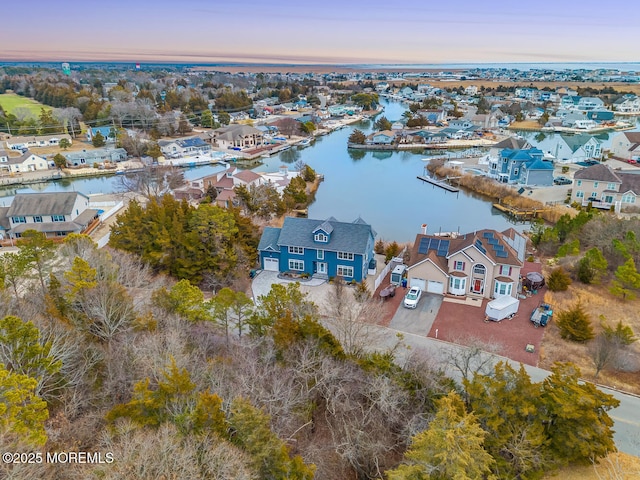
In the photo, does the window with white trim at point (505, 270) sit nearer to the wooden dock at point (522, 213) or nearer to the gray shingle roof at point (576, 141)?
the wooden dock at point (522, 213)

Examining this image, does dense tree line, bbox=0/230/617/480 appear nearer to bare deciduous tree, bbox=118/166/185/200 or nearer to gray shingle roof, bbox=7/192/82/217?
gray shingle roof, bbox=7/192/82/217

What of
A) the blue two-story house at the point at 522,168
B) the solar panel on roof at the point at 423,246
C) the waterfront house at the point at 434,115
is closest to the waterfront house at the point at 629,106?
the waterfront house at the point at 434,115

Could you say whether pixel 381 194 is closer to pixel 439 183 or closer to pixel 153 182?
pixel 439 183

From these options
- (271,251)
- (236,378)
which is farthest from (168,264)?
(236,378)

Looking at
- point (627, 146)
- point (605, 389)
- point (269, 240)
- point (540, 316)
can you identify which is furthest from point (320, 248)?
point (627, 146)

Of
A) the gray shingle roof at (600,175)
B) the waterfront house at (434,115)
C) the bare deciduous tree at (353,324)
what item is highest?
the waterfront house at (434,115)
